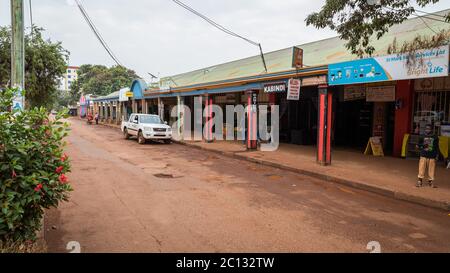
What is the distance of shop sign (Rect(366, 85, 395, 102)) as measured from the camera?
13367mm

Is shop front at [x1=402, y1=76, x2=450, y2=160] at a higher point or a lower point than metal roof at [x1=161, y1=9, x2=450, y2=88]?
lower

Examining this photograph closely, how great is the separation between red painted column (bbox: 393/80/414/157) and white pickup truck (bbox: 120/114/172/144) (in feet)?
39.7

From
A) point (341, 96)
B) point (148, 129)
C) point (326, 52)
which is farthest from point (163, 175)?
point (326, 52)

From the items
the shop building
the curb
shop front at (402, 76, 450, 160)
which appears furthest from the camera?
shop front at (402, 76, 450, 160)

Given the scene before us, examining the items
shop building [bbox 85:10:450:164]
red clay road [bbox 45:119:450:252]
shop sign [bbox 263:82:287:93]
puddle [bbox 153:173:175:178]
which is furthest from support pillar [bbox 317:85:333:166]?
puddle [bbox 153:173:175:178]

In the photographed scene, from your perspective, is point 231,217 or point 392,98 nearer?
point 231,217

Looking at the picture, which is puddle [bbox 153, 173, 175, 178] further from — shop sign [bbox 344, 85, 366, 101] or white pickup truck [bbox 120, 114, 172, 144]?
shop sign [bbox 344, 85, 366, 101]

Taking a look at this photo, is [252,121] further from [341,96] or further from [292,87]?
[341,96]

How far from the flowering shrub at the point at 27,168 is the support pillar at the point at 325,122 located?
9.04 metres

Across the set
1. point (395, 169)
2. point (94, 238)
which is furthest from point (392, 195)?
point (94, 238)

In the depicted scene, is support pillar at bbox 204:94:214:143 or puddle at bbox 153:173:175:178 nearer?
puddle at bbox 153:173:175:178

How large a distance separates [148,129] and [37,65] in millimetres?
6665

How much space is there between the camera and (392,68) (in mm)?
9250
